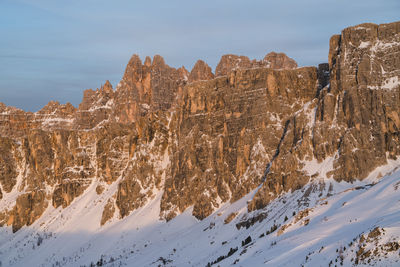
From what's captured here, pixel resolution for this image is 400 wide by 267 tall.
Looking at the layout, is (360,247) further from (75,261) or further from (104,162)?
(104,162)

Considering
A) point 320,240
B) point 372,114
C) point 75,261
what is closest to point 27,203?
point 75,261

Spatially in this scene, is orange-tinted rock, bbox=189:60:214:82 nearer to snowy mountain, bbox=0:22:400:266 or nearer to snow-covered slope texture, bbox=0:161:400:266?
snowy mountain, bbox=0:22:400:266

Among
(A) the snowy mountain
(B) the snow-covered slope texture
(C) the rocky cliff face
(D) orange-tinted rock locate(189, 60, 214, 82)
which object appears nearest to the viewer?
(B) the snow-covered slope texture

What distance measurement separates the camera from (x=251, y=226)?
340ft

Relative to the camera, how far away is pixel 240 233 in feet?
341

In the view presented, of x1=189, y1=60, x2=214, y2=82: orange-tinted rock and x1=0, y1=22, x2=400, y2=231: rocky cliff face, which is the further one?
x1=189, y1=60, x2=214, y2=82: orange-tinted rock

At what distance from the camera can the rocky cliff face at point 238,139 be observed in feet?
358

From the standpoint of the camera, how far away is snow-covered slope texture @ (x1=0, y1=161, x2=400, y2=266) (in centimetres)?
4341

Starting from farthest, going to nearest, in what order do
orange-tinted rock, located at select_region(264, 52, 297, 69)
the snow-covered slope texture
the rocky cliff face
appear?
orange-tinted rock, located at select_region(264, 52, 297, 69)
the rocky cliff face
the snow-covered slope texture

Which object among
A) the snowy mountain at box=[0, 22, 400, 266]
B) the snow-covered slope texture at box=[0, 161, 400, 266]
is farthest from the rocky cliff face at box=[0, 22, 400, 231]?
the snow-covered slope texture at box=[0, 161, 400, 266]

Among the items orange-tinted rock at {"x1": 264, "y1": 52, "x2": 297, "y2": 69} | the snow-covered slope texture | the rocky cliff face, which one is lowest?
the snow-covered slope texture

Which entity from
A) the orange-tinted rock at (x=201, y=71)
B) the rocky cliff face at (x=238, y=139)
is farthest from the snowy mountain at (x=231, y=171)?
the orange-tinted rock at (x=201, y=71)

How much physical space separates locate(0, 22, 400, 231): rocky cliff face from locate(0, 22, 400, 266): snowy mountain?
10.6 inches

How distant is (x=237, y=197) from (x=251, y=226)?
740 inches
